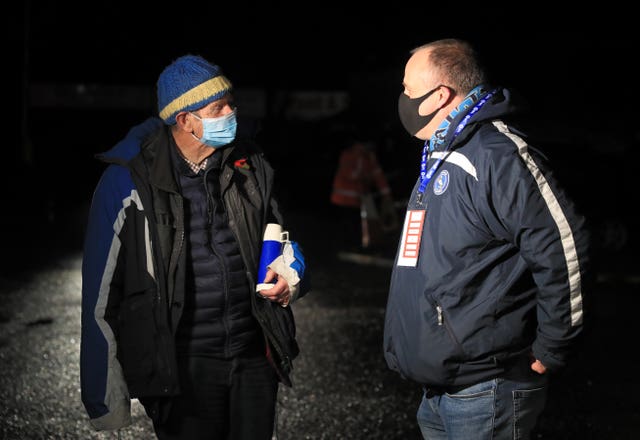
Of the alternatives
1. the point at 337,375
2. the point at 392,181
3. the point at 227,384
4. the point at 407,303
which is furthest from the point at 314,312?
the point at 392,181

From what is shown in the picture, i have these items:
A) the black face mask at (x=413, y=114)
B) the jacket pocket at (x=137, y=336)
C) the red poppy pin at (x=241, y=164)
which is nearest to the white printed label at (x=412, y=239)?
the black face mask at (x=413, y=114)

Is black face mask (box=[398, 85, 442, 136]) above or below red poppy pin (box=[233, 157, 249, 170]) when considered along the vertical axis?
above

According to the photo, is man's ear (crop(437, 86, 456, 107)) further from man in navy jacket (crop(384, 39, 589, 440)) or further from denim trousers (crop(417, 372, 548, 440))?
denim trousers (crop(417, 372, 548, 440))

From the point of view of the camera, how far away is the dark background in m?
15.7

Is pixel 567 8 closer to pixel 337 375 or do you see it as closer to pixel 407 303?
pixel 337 375

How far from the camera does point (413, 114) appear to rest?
2928mm

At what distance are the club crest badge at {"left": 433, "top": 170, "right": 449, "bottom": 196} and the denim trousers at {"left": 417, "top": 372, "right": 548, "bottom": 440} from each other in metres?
0.63

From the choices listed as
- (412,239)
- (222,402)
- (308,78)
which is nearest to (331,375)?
(222,402)

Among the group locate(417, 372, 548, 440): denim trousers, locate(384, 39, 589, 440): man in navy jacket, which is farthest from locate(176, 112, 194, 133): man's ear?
locate(417, 372, 548, 440): denim trousers

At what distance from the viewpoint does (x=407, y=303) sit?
272cm

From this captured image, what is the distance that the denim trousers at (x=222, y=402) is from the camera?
3.14 m

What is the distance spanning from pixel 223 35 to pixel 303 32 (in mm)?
3522

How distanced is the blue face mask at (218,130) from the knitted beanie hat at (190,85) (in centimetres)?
7

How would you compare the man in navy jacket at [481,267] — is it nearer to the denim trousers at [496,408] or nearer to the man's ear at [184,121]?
the denim trousers at [496,408]
